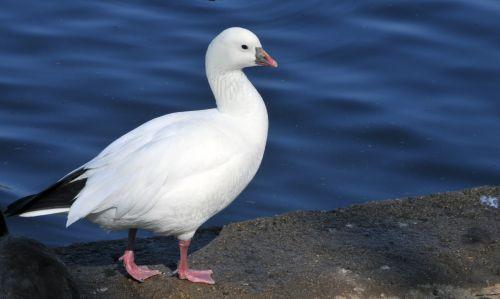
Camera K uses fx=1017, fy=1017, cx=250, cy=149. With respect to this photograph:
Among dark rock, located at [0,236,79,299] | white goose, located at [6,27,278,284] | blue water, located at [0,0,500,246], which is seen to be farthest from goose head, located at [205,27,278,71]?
blue water, located at [0,0,500,246]

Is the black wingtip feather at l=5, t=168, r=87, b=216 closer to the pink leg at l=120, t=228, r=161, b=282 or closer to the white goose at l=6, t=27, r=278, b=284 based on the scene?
the white goose at l=6, t=27, r=278, b=284

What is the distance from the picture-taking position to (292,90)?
36.5 ft

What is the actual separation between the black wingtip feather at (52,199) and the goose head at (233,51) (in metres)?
1.09

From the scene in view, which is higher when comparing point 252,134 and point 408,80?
point 252,134

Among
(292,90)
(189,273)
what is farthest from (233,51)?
(292,90)

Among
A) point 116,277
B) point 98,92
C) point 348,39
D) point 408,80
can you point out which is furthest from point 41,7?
point 116,277

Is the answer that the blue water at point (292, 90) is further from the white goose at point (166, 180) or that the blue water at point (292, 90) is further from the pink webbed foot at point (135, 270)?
the white goose at point (166, 180)

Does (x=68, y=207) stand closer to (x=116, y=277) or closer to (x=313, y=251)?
(x=116, y=277)

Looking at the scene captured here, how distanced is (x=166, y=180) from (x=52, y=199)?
25.6 inches

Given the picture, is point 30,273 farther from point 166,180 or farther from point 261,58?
point 261,58

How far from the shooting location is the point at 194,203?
5668 mm

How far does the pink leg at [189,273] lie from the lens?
19.0 ft

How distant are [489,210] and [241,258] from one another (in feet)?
5.82

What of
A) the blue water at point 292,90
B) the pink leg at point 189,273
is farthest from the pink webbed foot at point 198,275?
the blue water at point 292,90
